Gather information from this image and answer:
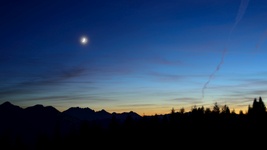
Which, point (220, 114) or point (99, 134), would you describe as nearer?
point (99, 134)

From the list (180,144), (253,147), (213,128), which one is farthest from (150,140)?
(253,147)

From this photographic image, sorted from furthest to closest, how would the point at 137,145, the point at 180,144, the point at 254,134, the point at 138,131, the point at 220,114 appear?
1. the point at 220,114
2. the point at 138,131
3. the point at 137,145
4. the point at 180,144
5. the point at 254,134

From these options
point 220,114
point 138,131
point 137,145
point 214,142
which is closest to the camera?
point 214,142

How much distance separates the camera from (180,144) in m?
87.3

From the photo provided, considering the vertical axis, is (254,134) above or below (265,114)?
below

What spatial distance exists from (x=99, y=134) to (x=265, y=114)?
55306 millimetres

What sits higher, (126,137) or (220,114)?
(220,114)

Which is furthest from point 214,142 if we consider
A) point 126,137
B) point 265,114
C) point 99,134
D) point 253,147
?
point 99,134

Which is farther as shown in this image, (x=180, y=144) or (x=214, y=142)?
(x=180, y=144)

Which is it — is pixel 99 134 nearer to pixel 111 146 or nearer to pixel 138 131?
pixel 111 146

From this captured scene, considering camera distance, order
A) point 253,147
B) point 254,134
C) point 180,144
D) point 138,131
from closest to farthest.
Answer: point 253,147, point 254,134, point 180,144, point 138,131

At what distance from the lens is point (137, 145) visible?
9369 centimetres

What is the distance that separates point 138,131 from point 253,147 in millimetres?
45902

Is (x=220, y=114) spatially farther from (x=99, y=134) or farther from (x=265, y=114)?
(x=99, y=134)
